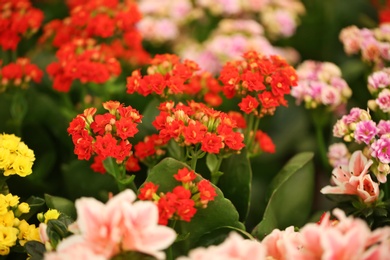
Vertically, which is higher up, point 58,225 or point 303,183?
point 58,225

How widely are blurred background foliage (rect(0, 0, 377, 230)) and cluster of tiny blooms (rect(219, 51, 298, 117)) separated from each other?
178 mm

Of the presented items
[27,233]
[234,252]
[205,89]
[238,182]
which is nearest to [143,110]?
[205,89]

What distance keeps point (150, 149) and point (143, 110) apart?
22 cm

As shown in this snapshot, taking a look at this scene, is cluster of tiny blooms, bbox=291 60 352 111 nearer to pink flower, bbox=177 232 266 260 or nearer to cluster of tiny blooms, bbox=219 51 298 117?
cluster of tiny blooms, bbox=219 51 298 117

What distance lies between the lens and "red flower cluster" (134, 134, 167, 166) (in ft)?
2.41

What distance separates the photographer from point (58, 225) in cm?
61

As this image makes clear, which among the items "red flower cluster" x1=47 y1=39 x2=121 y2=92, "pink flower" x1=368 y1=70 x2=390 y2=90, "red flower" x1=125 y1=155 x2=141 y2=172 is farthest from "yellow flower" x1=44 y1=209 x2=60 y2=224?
"pink flower" x1=368 y1=70 x2=390 y2=90

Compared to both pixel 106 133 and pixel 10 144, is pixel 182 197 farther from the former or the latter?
pixel 10 144

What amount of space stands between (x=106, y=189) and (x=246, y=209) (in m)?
0.23

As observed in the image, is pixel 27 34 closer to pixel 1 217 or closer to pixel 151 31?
pixel 151 31

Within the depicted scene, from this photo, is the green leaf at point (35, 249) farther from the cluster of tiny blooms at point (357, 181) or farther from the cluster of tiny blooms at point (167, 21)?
the cluster of tiny blooms at point (167, 21)

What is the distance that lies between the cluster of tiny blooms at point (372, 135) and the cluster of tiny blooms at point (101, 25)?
399 millimetres

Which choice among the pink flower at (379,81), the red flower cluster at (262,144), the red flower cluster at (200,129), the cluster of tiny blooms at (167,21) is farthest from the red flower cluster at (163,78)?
the cluster of tiny blooms at (167,21)

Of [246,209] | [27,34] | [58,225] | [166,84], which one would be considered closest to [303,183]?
[246,209]
